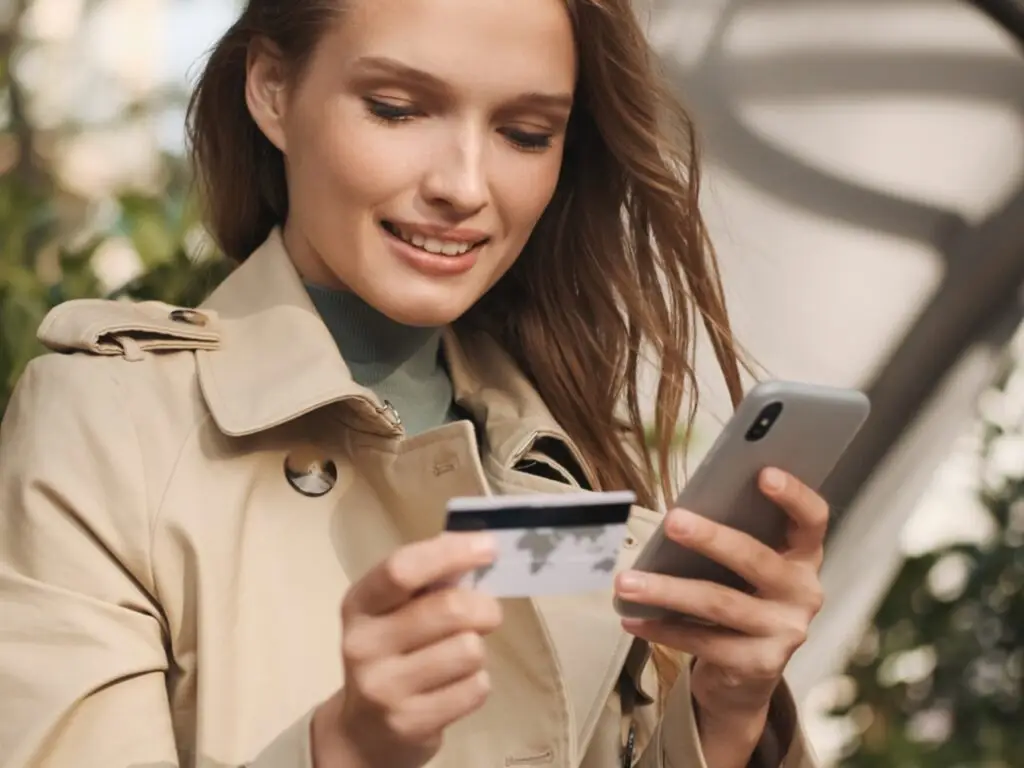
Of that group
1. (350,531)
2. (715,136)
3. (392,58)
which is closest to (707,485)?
(350,531)

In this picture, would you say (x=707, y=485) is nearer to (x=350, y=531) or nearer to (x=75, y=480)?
(x=350, y=531)

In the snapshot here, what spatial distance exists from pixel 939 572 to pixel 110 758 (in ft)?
6.82

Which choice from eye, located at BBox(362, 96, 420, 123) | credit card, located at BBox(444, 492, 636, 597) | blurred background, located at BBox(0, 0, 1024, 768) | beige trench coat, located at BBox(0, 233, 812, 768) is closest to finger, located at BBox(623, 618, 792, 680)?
beige trench coat, located at BBox(0, 233, 812, 768)

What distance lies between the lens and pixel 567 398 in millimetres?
1379

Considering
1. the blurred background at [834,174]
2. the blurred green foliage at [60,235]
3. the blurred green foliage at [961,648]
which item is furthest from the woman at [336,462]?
the blurred green foliage at [961,648]

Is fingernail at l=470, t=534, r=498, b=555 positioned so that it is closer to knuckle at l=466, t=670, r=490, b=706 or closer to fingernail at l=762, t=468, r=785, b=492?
knuckle at l=466, t=670, r=490, b=706

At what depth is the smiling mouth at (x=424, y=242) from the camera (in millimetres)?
1105

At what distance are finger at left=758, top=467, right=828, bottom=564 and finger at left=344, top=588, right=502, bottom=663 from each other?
256 mm

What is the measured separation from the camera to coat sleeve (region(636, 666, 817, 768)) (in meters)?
1.13

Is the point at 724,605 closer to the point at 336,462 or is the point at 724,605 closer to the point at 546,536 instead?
the point at 546,536

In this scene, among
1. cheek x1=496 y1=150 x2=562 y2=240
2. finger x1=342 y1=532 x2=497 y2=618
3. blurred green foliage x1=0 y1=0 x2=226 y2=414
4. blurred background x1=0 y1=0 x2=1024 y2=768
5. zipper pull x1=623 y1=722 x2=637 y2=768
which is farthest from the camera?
blurred background x1=0 y1=0 x2=1024 y2=768

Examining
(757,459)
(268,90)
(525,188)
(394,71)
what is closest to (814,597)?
(757,459)

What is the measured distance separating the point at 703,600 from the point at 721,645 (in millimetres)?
80

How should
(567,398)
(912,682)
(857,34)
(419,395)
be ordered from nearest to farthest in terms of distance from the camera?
(419,395)
(567,398)
(857,34)
(912,682)
